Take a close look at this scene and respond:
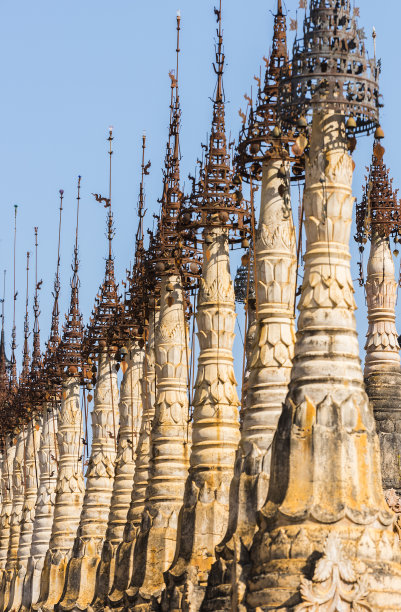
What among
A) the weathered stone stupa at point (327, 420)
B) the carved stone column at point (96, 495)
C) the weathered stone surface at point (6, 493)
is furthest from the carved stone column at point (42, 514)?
the weathered stone stupa at point (327, 420)

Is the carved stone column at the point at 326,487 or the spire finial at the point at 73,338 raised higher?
the spire finial at the point at 73,338

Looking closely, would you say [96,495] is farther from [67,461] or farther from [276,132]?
[276,132]

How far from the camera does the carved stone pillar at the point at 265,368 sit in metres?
41.0

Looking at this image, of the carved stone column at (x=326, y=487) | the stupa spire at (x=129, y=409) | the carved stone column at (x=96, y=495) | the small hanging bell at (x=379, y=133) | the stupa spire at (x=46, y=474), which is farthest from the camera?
the stupa spire at (x=46, y=474)

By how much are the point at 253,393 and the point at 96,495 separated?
2894 centimetres

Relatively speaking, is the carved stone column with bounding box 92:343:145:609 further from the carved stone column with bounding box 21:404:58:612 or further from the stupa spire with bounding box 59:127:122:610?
the carved stone column with bounding box 21:404:58:612

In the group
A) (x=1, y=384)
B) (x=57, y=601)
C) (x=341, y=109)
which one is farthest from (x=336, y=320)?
(x=1, y=384)

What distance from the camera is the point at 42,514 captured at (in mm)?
85250

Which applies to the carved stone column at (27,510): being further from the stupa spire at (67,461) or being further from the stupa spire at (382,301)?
the stupa spire at (382,301)

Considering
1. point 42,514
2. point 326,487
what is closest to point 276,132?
point 326,487

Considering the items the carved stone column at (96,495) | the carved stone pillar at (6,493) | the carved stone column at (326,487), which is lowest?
the carved stone column at (326,487)

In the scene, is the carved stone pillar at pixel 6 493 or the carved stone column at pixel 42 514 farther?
the carved stone pillar at pixel 6 493

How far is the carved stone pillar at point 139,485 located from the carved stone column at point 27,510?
93.4 feet

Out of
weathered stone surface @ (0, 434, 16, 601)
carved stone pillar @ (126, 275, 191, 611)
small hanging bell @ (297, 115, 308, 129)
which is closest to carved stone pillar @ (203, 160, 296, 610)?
small hanging bell @ (297, 115, 308, 129)
